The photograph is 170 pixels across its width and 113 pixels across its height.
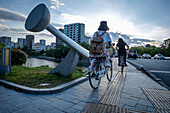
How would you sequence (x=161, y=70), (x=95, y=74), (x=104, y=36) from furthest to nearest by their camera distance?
(x=161, y=70) < (x=104, y=36) < (x=95, y=74)

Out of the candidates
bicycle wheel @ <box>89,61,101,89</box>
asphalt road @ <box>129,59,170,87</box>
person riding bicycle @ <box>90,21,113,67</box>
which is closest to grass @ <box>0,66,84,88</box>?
bicycle wheel @ <box>89,61,101,89</box>

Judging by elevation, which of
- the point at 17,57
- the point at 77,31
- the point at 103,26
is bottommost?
the point at 17,57

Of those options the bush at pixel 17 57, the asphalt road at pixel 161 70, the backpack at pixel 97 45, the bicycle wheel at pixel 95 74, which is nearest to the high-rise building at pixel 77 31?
the bush at pixel 17 57

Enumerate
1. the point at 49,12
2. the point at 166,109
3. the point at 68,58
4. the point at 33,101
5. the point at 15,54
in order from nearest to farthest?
the point at 166,109, the point at 33,101, the point at 49,12, the point at 68,58, the point at 15,54

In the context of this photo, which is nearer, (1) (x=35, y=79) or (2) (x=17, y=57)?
(1) (x=35, y=79)

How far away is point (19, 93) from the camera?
140 inches

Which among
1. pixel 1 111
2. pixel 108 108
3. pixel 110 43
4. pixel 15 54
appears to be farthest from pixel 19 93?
pixel 15 54

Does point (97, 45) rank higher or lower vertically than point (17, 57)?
higher

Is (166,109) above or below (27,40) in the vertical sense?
below

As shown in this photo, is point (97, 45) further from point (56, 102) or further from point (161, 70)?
point (161, 70)

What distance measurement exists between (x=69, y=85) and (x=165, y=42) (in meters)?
74.1

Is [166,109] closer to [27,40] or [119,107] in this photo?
[119,107]

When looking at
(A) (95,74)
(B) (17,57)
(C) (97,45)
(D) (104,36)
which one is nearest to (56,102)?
(A) (95,74)

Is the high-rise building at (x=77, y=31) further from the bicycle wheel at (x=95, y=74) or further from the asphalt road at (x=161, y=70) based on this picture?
the bicycle wheel at (x=95, y=74)
